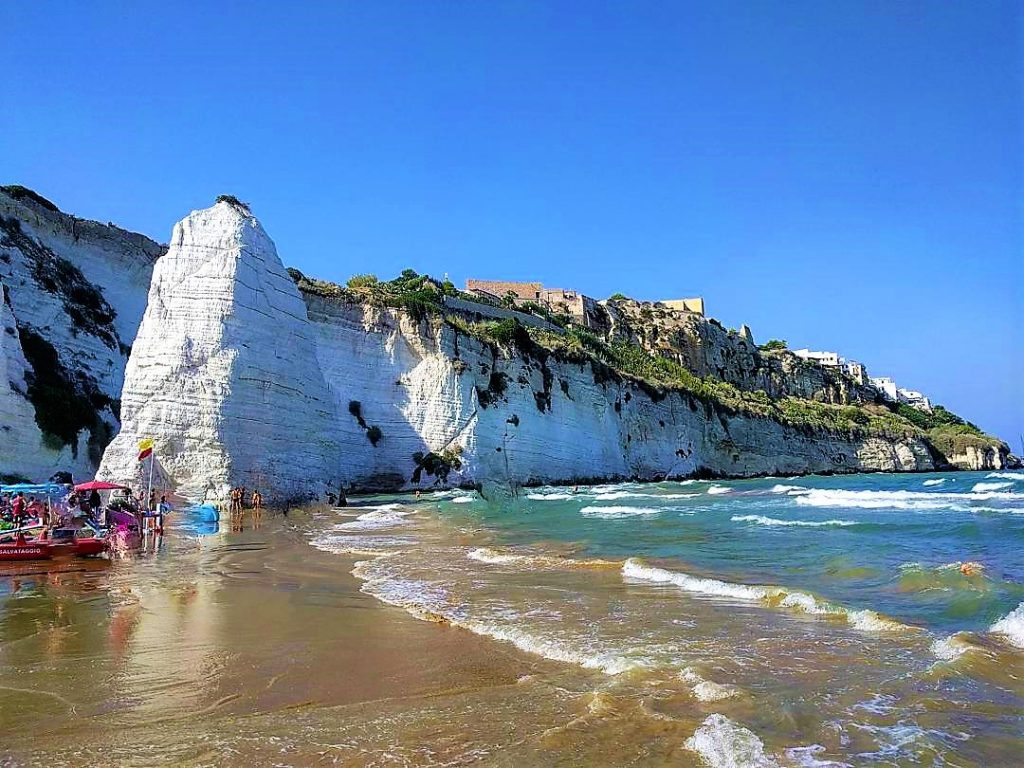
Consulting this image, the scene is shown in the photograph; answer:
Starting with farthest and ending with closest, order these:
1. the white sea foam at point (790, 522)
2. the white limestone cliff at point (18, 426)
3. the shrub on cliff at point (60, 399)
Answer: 1. the shrub on cliff at point (60, 399)
2. the white limestone cliff at point (18, 426)
3. the white sea foam at point (790, 522)

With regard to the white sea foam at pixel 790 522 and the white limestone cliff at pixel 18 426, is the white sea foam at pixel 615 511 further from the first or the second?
the white limestone cliff at pixel 18 426

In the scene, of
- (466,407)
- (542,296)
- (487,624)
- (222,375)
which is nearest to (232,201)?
(222,375)

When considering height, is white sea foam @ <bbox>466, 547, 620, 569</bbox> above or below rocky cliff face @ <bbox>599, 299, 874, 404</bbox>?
below

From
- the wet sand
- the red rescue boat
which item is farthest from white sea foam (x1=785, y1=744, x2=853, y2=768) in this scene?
the red rescue boat

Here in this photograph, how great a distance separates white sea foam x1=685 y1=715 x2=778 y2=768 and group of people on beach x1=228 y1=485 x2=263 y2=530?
1601cm

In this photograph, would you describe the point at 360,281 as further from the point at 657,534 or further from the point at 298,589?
the point at 298,589

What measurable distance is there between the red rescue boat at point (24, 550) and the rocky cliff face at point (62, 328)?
12591 millimetres

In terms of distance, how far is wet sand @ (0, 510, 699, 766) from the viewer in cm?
382

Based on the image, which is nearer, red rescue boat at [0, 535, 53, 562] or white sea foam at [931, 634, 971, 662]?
white sea foam at [931, 634, 971, 662]

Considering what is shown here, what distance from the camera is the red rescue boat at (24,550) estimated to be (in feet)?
35.2

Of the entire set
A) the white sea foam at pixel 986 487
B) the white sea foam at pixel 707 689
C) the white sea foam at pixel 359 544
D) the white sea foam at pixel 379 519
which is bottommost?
the white sea foam at pixel 986 487

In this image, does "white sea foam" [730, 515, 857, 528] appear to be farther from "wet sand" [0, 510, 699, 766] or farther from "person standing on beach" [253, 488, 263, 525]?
"person standing on beach" [253, 488, 263, 525]

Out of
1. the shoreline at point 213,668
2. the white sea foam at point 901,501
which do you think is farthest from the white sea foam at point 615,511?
the shoreline at point 213,668

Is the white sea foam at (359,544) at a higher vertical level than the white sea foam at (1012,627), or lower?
lower
